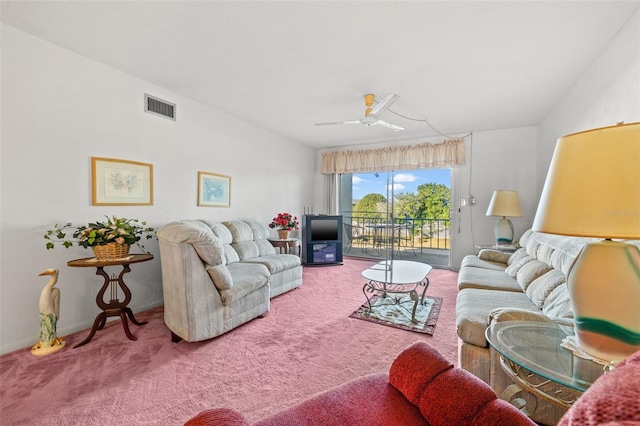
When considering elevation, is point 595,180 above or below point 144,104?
below

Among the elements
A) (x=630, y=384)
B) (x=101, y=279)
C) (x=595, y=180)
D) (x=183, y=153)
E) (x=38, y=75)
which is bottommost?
(x=101, y=279)

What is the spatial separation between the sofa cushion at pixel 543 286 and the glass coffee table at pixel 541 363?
0.71 meters

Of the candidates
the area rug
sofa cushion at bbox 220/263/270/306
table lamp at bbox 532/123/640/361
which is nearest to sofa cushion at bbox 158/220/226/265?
sofa cushion at bbox 220/263/270/306

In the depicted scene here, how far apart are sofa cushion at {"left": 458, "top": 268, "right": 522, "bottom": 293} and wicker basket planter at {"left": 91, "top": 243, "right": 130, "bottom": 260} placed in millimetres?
3049

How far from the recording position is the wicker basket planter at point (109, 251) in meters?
2.22

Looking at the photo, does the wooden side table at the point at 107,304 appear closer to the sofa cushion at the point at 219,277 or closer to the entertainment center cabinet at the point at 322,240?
the sofa cushion at the point at 219,277

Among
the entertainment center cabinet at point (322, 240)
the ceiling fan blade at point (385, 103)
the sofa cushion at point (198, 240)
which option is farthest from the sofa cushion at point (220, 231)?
the ceiling fan blade at point (385, 103)

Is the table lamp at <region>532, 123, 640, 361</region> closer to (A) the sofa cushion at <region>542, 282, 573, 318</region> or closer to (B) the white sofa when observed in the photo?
(B) the white sofa

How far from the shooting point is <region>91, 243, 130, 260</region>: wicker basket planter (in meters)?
2.22

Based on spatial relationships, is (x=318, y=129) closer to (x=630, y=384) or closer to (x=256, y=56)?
(x=256, y=56)

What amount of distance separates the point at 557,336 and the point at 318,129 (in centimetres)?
413

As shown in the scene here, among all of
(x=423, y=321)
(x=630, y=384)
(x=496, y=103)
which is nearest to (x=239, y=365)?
(x=423, y=321)

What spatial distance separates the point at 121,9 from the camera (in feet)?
6.13

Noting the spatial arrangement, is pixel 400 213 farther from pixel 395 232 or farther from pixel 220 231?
pixel 220 231
